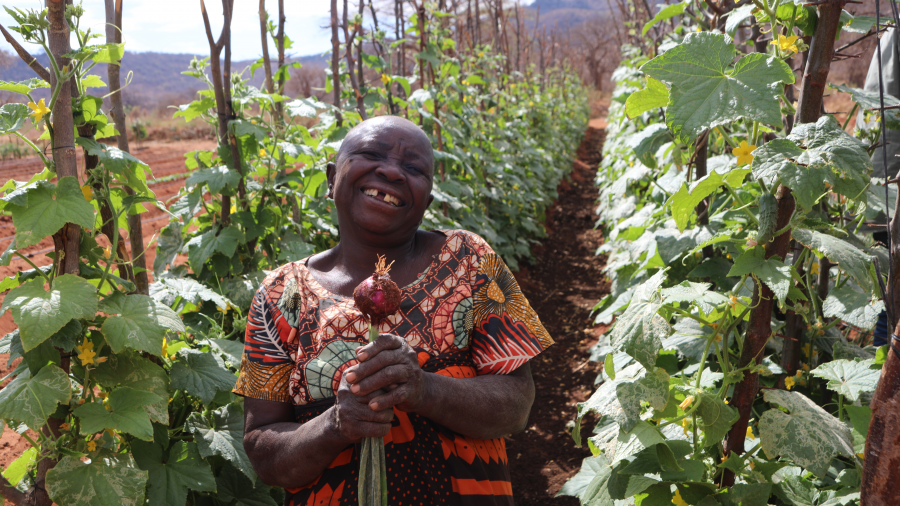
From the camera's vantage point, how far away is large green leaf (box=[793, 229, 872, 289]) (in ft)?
4.07

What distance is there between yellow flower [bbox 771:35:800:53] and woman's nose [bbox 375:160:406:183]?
36.0 inches

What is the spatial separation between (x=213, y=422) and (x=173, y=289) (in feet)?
1.61

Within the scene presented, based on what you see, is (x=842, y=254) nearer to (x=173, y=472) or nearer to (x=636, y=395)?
(x=636, y=395)

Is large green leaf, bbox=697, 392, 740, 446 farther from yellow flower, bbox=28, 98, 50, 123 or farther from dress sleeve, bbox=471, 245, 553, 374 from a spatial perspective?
yellow flower, bbox=28, 98, 50, 123

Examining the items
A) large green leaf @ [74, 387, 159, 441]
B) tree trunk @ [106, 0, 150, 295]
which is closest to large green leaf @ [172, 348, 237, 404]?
large green leaf @ [74, 387, 159, 441]

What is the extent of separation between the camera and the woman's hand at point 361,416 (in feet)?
3.67

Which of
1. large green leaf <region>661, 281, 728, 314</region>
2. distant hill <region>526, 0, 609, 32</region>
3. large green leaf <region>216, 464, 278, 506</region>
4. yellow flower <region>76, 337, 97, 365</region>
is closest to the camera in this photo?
large green leaf <region>661, 281, 728, 314</region>

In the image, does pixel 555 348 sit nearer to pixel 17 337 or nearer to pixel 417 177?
pixel 417 177

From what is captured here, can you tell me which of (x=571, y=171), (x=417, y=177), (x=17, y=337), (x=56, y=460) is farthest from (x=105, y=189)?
(x=571, y=171)

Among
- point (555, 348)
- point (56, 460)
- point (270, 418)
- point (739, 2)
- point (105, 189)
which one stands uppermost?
point (739, 2)

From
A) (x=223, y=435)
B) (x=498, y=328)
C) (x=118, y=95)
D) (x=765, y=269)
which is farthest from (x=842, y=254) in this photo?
(x=118, y=95)

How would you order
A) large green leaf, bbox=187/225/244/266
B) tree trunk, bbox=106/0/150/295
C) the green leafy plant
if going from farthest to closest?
large green leaf, bbox=187/225/244/266, tree trunk, bbox=106/0/150/295, the green leafy plant

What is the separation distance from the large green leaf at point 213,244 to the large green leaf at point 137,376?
80cm

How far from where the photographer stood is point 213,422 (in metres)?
1.98
